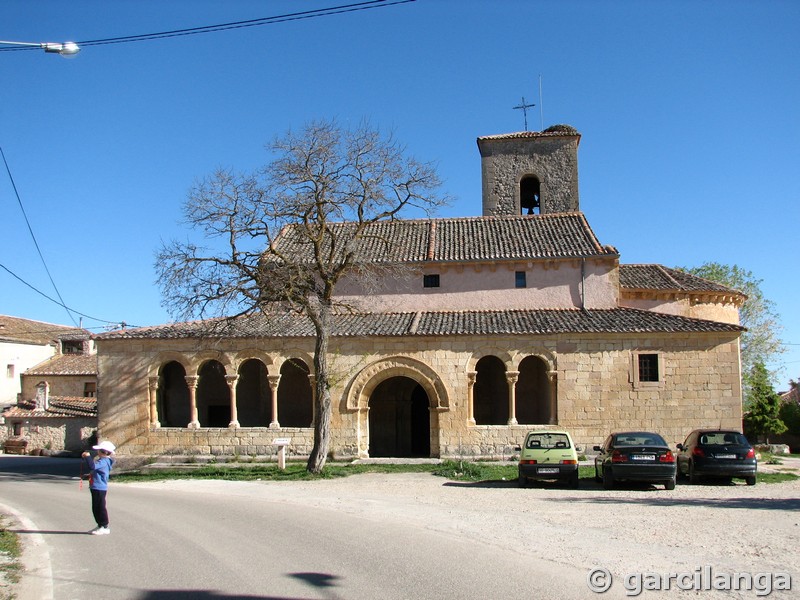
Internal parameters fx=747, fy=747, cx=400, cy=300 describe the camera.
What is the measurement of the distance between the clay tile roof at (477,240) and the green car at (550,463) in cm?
1082

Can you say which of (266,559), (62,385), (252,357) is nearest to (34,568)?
(266,559)

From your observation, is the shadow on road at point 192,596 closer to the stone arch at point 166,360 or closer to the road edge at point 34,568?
the road edge at point 34,568

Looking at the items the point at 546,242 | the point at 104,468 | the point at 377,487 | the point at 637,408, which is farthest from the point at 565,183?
the point at 104,468

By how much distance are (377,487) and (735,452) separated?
8.98 m

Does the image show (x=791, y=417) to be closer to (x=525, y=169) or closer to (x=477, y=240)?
(x=525, y=169)

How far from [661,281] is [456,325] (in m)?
9.89

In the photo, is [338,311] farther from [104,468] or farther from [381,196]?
[104,468]

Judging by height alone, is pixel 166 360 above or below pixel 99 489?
above

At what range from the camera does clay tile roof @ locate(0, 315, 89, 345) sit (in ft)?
150

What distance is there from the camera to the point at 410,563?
8984 millimetres

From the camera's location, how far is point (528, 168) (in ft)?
115

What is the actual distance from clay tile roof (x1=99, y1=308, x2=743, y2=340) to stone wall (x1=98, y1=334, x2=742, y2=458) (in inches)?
13.0

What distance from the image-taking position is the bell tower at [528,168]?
34906 mm

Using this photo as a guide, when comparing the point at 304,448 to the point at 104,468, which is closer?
the point at 104,468
